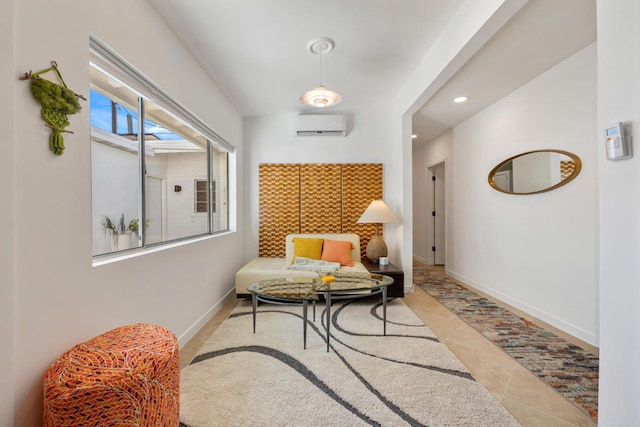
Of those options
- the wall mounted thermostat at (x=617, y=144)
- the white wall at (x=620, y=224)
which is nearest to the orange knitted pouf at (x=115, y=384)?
the white wall at (x=620, y=224)

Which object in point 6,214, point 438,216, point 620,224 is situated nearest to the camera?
point 6,214

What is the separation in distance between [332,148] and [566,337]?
3.42 meters

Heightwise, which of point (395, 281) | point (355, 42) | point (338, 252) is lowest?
point (395, 281)

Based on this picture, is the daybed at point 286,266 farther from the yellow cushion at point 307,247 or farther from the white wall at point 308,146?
the white wall at point 308,146

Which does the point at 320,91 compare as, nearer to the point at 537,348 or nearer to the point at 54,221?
the point at 54,221

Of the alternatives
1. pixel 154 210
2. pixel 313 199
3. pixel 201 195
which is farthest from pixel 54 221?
pixel 313 199

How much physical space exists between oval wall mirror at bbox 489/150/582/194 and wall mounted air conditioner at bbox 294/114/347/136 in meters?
2.13

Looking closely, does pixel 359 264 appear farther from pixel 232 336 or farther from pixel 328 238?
pixel 232 336

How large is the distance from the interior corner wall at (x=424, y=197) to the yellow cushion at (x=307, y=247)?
305 cm

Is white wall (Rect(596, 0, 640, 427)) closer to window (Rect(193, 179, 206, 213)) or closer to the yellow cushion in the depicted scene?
the yellow cushion

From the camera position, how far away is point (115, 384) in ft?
3.43

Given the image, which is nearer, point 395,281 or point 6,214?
point 6,214

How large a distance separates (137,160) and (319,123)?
8.65 feet

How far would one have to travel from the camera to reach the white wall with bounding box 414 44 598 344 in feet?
8.11
